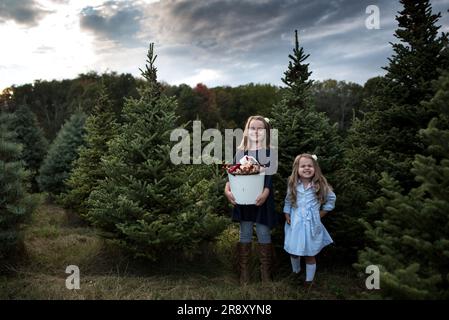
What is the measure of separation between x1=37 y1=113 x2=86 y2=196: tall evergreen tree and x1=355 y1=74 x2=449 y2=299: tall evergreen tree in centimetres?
1310

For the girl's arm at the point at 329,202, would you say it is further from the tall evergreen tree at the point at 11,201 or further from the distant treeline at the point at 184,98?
the distant treeline at the point at 184,98

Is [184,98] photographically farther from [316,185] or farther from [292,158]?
[316,185]

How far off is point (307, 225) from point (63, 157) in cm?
1217

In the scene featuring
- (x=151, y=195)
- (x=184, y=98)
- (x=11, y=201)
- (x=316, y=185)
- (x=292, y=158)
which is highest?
(x=184, y=98)

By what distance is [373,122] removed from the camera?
659 centimetres

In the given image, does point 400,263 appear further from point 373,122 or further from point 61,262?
point 61,262

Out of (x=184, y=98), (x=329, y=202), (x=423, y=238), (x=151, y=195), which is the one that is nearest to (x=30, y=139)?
(x=151, y=195)

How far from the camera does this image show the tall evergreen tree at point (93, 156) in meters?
11.0

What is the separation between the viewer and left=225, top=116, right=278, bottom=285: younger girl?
211 inches

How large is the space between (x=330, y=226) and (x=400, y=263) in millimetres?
2317

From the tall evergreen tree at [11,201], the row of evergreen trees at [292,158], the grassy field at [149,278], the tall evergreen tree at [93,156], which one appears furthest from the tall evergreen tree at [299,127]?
the tall evergreen tree at [93,156]

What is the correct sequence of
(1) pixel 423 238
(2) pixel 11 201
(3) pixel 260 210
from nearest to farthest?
(1) pixel 423 238 < (3) pixel 260 210 < (2) pixel 11 201

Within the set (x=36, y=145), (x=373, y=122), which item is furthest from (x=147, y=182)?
(x=36, y=145)

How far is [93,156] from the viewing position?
11.2m
